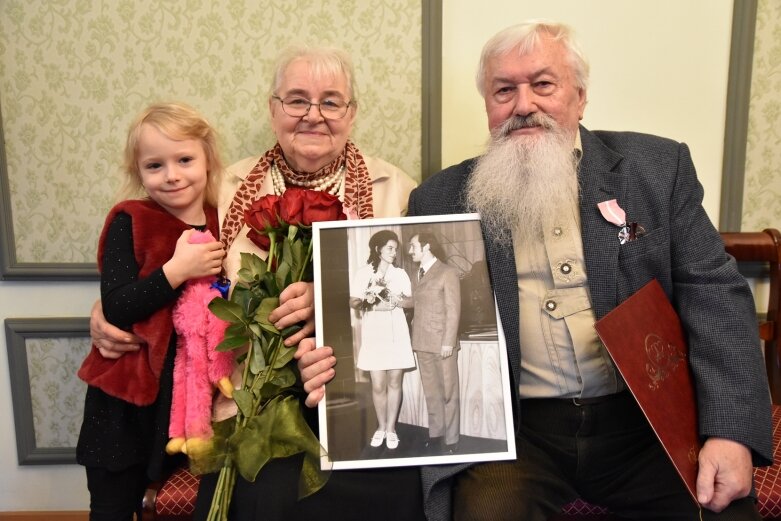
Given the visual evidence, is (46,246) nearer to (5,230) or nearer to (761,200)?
(5,230)

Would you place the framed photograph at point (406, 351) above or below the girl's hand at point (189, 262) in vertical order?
below

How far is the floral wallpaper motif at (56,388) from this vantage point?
2.25m

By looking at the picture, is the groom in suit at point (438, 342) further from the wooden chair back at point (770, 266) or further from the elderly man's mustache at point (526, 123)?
the wooden chair back at point (770, 266)

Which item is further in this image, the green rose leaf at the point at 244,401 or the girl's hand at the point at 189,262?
the girl's hand at the point at 189,262

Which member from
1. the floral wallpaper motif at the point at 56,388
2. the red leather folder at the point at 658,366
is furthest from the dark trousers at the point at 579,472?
the floral wallpaper motif at the point at 56,388

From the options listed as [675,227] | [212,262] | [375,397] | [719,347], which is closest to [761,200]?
[675,227]

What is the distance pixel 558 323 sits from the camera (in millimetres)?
1494

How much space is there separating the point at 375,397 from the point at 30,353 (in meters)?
1.64

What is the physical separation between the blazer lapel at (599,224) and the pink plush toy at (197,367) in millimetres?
1019

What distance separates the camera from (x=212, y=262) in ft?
5.21

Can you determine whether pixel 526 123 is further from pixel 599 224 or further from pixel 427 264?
pixel 427 264

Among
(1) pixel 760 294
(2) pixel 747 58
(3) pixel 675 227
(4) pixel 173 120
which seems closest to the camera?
(3) pixel 675 227

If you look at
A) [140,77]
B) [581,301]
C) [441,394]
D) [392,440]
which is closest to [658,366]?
[581,301]

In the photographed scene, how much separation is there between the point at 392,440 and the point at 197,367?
60cm
